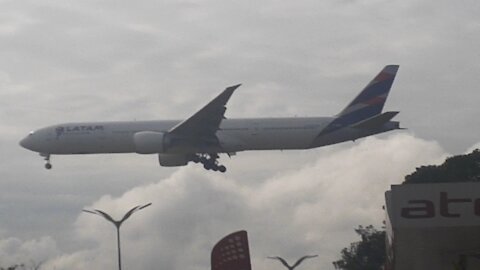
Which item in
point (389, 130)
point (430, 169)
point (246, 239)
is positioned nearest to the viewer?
point (246, 239)

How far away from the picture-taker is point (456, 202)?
41.9 m

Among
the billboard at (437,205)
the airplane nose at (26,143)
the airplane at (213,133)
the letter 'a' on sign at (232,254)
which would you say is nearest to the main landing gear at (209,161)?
the airplane at (213,133)

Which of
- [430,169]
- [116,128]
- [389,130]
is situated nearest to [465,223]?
[389,130]

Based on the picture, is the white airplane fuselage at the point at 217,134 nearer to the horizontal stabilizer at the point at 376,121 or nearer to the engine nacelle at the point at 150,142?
the horizontal stabilizer at the point at 376,121

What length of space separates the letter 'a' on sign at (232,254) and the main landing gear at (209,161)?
185 feet

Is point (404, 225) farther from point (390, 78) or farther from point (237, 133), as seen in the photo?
point (390, 78)

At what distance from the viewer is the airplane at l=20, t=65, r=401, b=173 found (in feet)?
228

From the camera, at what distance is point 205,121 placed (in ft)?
234

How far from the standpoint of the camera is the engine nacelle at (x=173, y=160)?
242 feet

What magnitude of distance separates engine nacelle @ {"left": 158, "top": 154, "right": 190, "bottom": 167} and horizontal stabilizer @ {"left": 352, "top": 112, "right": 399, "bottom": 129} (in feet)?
43.1

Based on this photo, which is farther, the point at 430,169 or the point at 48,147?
the point at 430,169

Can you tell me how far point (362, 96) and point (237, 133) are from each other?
10.3 m

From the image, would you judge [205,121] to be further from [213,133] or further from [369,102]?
[369,102]

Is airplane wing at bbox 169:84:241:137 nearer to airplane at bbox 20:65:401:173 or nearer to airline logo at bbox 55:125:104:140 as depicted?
airplane at bbox 20:65:401:173
